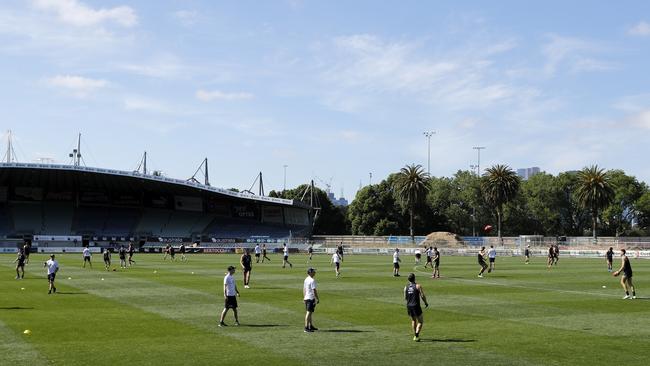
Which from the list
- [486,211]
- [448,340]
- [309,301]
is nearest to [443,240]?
[486,211]

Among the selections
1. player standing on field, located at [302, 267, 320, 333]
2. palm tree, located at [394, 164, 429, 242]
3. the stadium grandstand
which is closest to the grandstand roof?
the stadium grandstand

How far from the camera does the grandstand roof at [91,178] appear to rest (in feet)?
296

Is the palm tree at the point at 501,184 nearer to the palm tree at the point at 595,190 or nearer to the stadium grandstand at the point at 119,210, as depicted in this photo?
the palm tree at the point at 595,190

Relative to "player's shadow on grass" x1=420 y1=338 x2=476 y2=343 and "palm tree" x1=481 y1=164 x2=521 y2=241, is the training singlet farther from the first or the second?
"palm tree" x1=481 y1=164 x2=521 y2=241

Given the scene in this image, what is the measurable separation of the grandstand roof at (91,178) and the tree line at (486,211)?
99.5 feet

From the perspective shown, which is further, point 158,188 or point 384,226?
point 384,226

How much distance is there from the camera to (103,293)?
30.4 metres

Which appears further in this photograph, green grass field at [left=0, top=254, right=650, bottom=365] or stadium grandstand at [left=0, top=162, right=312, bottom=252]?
stadium grandstand at [left=0, top=162, right=312, bottom=252]

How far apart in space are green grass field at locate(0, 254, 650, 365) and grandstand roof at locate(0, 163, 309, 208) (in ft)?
190

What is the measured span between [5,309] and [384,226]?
105m

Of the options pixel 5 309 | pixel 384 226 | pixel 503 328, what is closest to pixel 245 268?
pixel 5 309

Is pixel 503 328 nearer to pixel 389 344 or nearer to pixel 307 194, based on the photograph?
pixel 389 344

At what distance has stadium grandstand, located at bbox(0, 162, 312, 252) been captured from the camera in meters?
94.4

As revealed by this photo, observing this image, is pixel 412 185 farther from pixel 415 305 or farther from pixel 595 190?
pixel 415 305
